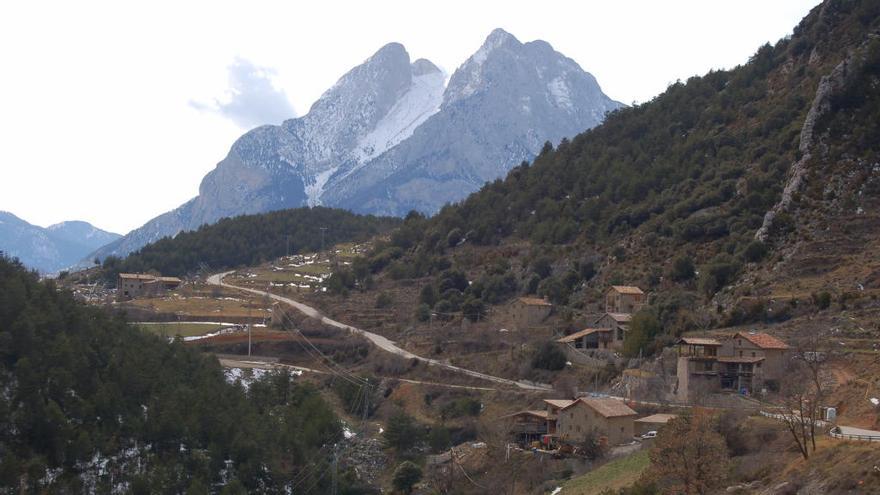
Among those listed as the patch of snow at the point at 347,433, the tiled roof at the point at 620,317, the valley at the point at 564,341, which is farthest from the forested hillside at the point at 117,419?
the tiled roof at the point at 620,317

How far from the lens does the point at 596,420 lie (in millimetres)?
43500

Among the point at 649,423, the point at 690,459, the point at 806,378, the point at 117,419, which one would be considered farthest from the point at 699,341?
the point at 117,419

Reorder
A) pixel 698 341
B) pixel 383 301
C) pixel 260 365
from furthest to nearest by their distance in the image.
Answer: pixel 383 301 → pixel 260 365 → pixel 698 341

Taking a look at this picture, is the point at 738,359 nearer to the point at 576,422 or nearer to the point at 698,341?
the point at 698,341

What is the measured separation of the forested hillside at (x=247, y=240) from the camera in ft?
390

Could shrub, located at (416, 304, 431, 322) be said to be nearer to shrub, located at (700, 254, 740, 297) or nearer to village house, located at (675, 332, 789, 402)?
shrub, located at (700, 254, 740, 297)

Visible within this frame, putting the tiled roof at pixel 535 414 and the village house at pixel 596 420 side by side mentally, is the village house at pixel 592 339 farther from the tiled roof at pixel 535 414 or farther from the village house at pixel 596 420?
the village house at pixel 596 420

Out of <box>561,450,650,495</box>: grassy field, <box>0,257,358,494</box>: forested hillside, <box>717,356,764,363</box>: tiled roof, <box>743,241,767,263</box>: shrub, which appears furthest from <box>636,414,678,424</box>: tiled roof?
<box>743,241,767,263</box>: shrub

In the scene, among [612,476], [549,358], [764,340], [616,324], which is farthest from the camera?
[616,324]

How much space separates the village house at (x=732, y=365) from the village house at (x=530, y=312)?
20.6 meters

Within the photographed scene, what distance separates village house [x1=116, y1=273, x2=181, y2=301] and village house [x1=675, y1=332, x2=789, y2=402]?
198ft

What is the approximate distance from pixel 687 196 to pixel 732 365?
103 ft

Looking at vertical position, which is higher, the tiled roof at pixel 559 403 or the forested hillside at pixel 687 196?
the forested hillside at pixel 687 196

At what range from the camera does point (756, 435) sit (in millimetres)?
35062
